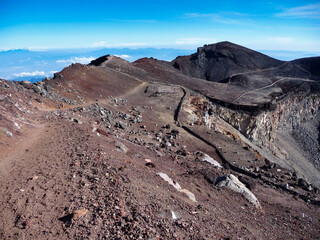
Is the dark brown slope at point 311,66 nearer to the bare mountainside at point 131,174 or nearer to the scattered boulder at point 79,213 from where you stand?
the bare mountainside at point 131,174

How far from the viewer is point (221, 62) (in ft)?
222

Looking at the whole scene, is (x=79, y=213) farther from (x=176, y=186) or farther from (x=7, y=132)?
(x=7, y=132)

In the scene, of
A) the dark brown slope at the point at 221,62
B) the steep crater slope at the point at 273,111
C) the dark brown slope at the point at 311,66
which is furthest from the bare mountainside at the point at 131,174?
the dark brown slope at the point at 311,66

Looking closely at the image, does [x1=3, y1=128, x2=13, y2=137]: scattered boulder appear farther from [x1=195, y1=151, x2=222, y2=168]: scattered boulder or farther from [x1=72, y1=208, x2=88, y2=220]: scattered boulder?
[x1=195, y1=151, x2=222, y2=168]: scattered boulder

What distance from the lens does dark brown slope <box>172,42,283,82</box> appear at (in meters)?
65.0

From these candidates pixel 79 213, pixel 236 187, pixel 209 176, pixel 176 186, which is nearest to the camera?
pixel 79 213

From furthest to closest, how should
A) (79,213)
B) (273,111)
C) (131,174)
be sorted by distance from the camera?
(273,111)
(131,174)
(79,213)

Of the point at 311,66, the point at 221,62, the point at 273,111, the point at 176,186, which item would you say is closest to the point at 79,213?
the point at 176,186

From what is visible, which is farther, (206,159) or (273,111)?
(273,111)

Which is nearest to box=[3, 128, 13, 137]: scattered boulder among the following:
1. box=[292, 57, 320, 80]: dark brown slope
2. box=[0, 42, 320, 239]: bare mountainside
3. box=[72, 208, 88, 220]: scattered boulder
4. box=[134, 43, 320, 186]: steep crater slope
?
box=[0, 42, 320, 239]: bare mountainside

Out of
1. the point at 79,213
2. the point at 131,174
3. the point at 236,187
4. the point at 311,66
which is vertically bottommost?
the point at 236,187

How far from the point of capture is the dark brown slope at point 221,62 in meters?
65.0

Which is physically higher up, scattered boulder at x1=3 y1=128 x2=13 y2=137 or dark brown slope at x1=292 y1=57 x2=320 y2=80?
dark brown slope at x1=292 y1=57 x2=320 y2=80

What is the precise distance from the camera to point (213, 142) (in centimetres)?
2136
